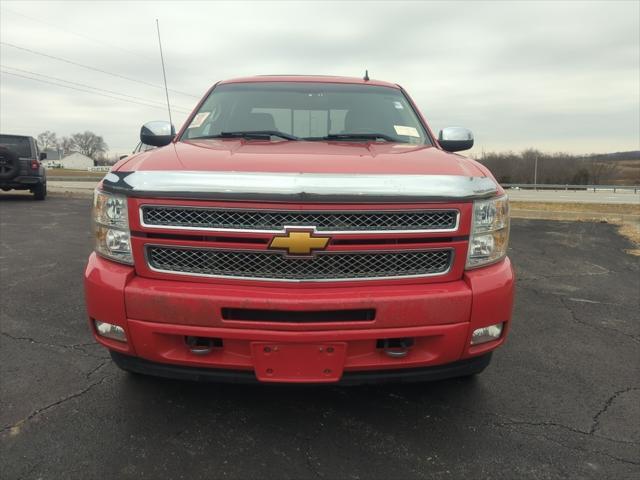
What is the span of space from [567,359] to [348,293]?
211cm


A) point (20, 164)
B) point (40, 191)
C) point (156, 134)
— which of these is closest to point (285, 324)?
point (156, 134)

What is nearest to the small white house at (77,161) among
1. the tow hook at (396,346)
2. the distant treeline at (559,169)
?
the distant treeline at (559,169)

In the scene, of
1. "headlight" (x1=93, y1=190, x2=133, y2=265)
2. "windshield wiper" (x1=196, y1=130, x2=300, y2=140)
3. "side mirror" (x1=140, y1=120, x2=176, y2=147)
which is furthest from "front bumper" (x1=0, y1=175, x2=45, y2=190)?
"headlight" (x1=93, y1=190, x2=133, y2=265)

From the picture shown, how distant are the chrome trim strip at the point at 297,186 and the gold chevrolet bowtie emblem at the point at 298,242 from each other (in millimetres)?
152

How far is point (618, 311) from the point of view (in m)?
4.28

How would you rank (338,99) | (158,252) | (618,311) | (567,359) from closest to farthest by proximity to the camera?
(158,252)
(567,359)
(338,99)
(618,311)

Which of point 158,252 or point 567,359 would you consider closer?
point 158,252

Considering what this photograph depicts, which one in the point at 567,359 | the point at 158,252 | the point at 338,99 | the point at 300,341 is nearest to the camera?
the point at 300,341

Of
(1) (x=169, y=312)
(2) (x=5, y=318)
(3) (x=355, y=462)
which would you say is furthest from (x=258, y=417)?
(2) (x=5, y=318)

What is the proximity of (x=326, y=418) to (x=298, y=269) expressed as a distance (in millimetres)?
914

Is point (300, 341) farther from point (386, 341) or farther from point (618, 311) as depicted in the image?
point (618, 311)

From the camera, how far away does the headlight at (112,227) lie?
2084 millimetres

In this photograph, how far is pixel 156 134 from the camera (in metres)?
3.29

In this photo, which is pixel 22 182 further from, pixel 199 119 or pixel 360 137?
pixel 360 137
